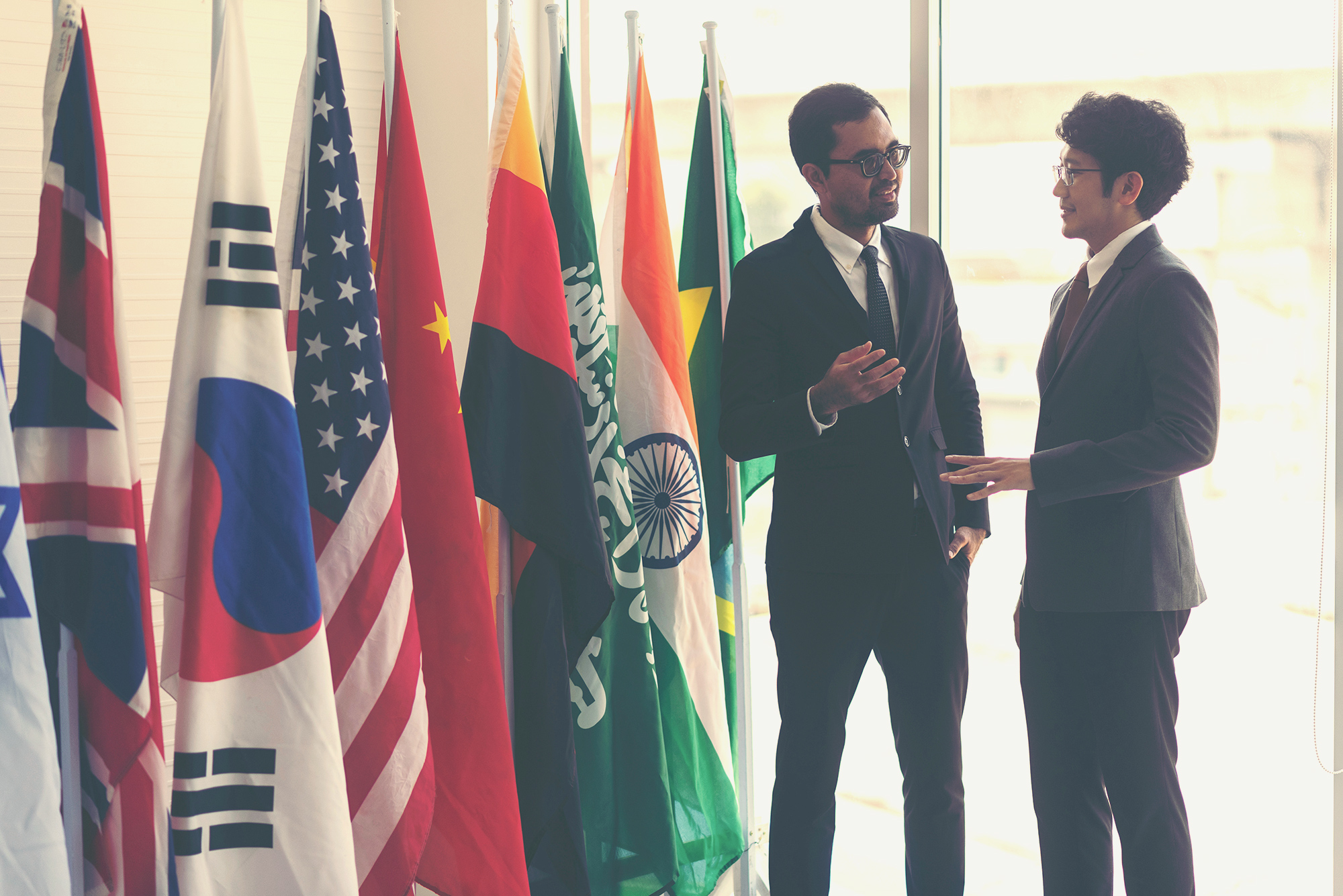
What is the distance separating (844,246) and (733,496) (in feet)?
2.02

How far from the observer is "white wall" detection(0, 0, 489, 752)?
100.0 inches

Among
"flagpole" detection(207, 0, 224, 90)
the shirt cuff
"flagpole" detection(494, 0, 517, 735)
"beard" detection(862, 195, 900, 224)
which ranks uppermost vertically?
"flagpole" detection(207, 0, 224, 90)

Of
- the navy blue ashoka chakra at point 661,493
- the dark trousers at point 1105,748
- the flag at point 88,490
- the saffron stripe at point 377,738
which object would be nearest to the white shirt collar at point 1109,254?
the dark trousers at point 1105,748

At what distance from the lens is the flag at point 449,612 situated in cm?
160

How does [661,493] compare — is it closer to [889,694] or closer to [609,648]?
[609,648]

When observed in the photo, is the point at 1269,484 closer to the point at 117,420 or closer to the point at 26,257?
Answer: the point at 117,420

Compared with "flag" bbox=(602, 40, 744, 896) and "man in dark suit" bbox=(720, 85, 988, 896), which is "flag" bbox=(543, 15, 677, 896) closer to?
"flag" bbox=(602, 40, 744, 896)

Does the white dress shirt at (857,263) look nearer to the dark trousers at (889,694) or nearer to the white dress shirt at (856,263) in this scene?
the white dress shirt at (856,263)

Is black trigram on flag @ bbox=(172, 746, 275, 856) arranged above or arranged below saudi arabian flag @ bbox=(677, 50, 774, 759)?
below

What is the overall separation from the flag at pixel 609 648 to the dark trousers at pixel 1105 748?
28.6 inches

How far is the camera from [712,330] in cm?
238

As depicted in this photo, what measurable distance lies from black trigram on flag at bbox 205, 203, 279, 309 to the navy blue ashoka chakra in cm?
93

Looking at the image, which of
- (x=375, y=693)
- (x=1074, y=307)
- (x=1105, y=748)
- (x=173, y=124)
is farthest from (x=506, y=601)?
(x=173, y=124)

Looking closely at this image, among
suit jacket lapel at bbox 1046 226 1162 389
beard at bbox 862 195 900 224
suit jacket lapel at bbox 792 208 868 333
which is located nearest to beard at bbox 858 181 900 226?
beard at bbox 862 195 900 224
